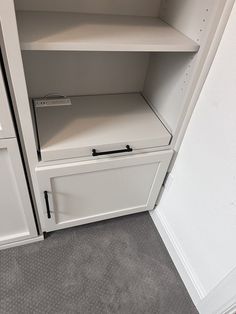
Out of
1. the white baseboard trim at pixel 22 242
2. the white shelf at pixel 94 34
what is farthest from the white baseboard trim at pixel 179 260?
the white shelf at pixel 94 34

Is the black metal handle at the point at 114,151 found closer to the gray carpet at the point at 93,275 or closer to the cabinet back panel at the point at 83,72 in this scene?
the cabinet back panel at the point at 83,72

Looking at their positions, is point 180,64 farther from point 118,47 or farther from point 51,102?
point 51,102

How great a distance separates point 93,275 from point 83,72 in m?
0.96

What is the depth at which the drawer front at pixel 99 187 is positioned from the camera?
0.99 metres

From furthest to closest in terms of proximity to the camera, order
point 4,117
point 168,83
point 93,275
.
Result: point 93,275 → point 168,83 → point 4,117

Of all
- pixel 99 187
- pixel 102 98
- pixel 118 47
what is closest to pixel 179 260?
pixel 99 187

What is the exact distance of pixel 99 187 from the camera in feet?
3.65

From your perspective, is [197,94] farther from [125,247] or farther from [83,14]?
[125,247]

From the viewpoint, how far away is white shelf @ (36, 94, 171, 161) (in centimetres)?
93

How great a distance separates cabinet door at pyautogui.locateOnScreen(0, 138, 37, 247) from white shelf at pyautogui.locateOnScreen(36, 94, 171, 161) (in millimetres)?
110

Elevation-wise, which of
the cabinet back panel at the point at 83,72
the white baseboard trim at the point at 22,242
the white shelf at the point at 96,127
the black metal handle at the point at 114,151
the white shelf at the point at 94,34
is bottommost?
the white baseboard trim at the point at 22,242

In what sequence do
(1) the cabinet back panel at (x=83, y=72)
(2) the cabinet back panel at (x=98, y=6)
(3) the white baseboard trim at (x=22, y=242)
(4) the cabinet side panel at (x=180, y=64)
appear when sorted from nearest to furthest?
(4) the cabinet side panel at (x=180, y=64) < (2) the cabinet back panel at (x=98, y=6) < (1) the cabinet back panel at (x=83, y=72) < (3) the white baseboard trim at (x=22, y=242)

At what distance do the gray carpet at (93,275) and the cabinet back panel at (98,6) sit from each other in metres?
1.05

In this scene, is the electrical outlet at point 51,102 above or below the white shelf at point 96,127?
above
